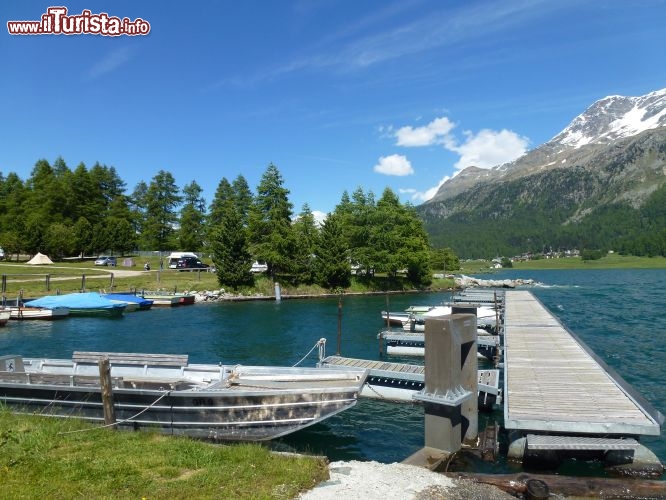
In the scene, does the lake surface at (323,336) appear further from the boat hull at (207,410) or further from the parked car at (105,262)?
the parked car at (105,262)

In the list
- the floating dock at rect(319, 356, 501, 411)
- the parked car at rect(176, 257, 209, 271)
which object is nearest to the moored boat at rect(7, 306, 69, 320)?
the parked car at rect(176, 257, 209, 271)

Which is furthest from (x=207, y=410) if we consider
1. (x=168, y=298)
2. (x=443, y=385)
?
(x=168, y=298)

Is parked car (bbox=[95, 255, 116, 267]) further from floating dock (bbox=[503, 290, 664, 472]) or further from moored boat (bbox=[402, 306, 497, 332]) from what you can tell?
floating dock (bbox=[503, 290, 664, 472])

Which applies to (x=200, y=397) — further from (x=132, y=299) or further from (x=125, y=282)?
(x=125, y=282)

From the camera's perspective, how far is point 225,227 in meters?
75.4

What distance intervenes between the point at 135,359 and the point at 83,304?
111 feet

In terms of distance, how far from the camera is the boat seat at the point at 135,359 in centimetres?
1897

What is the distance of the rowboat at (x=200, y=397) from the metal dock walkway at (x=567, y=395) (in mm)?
4967

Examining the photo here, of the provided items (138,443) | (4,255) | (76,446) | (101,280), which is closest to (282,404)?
(138,443)

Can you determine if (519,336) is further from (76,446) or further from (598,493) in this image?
(76,446)

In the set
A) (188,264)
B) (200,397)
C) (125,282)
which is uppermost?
(188,264)

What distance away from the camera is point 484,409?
19.5 metres

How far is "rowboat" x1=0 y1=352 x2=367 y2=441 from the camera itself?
14781mm

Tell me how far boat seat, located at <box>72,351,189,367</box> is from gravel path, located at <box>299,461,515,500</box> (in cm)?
1052
